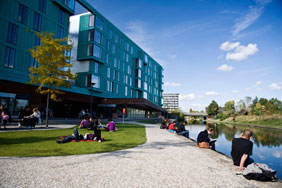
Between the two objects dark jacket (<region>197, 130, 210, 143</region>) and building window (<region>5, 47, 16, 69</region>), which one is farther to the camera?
building window (<region>5, 47, 16, 69</region>)

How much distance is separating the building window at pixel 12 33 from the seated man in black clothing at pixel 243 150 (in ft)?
85.3

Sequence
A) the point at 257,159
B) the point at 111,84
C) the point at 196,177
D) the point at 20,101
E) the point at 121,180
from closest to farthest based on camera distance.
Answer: the point at 121,180 → the point at 196,177 → the point at 257,159 → the point at 20,101 → the point at 111,84

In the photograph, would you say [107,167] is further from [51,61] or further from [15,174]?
[51,61]

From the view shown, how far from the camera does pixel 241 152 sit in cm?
504

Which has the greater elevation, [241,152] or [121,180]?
[241,152]

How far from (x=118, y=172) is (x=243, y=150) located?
12.1ft

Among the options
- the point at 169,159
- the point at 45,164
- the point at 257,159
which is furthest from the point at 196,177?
the point at 257,159

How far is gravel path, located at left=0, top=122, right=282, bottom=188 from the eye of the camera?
3.76m

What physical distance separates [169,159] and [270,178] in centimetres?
286

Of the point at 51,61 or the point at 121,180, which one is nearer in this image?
the point at 121,180

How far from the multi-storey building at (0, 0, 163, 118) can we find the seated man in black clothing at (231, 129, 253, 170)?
50.6 feet

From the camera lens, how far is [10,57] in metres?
20.8

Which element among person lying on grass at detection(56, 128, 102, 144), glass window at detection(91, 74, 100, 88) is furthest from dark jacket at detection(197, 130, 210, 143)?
glass window at detection(91, 74, 100, 88)

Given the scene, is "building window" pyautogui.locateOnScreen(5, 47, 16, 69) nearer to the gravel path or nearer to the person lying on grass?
the person lying on grass
